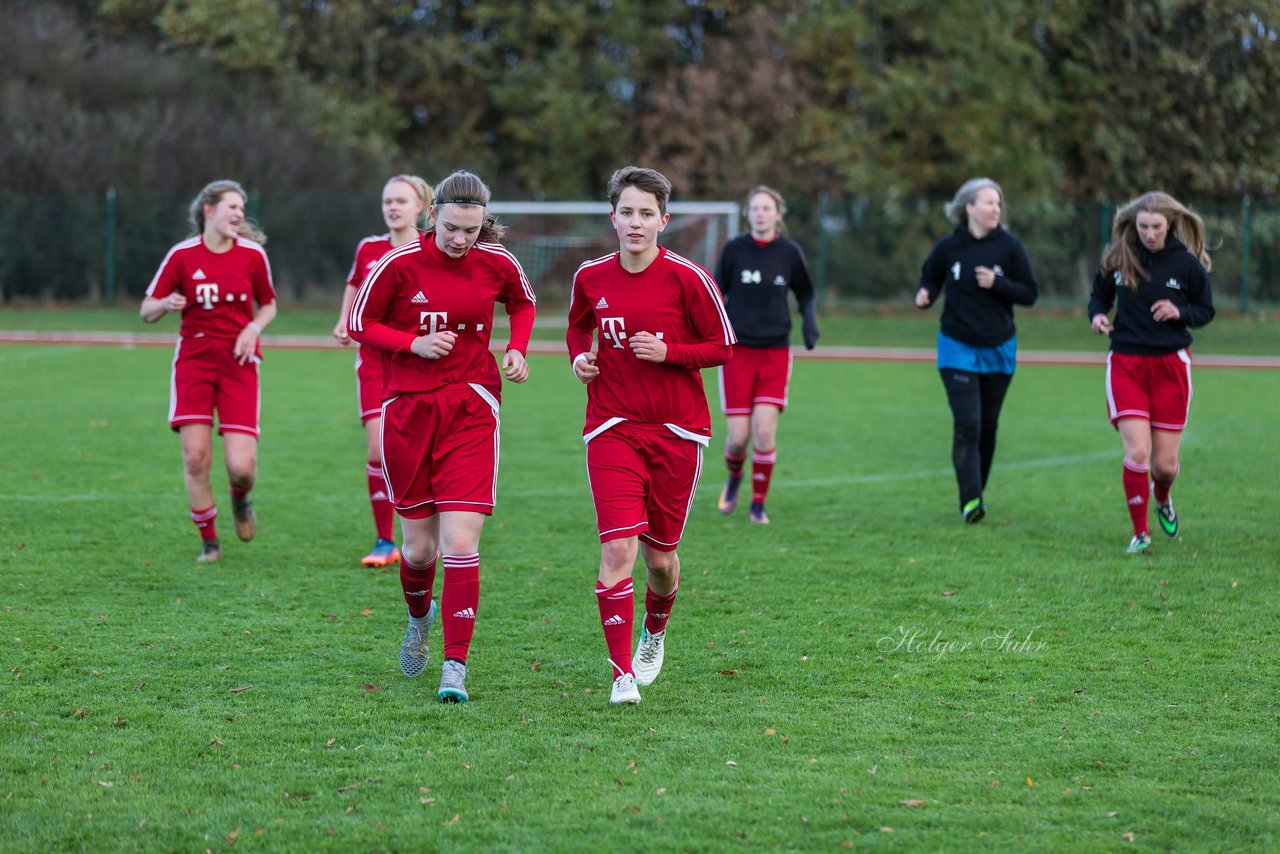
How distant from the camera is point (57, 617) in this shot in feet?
22.6

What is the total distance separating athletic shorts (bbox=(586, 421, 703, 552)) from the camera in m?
5.67

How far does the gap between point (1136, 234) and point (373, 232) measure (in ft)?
86.2

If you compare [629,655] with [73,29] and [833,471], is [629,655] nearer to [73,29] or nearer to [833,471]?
[833,471]

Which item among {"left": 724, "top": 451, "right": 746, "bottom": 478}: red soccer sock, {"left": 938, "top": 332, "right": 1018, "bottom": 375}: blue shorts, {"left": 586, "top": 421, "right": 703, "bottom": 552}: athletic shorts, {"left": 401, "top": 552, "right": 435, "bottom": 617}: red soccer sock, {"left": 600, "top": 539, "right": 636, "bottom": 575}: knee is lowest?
{"left": 724, "top": 451, "right": 746, "bottom": 478}: red soccer sock

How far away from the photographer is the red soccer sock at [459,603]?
5.77 meters

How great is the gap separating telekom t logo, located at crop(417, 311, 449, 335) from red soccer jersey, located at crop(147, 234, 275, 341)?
2.48 metres

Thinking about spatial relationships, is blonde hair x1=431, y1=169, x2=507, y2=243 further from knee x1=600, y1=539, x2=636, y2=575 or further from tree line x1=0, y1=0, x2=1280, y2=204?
tree line x1=0, y1=0, x2=1280, y2=204

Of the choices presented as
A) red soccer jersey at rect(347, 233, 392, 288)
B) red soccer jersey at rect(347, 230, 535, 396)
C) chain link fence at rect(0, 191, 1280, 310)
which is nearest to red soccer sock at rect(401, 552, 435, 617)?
red soccer jersey at rect(347, 230, 535, 396)

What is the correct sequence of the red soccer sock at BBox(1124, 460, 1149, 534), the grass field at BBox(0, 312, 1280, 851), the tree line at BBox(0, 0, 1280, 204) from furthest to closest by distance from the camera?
the tree line at BBox(0, 0, 1280, 204) < the red soccer sock at BBox(1124, 460, 1149, 534) < the grass field at BBox(0, 312, 1280, 851)

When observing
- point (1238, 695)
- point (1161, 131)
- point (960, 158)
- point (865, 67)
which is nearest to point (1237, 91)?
point (1161, 131)

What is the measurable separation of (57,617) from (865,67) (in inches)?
1234

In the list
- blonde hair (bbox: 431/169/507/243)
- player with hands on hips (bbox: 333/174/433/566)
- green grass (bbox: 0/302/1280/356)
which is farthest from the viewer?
green grass (bbox: 0/302/1280/356)

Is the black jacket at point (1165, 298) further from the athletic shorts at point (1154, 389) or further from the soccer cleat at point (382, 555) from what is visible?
the soccer cleat at point (382, 555)

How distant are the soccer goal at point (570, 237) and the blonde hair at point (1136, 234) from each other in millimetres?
19731
